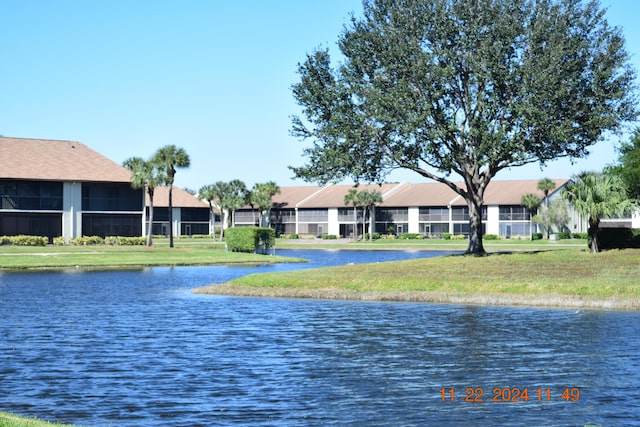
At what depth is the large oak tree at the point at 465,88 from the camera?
42.9m

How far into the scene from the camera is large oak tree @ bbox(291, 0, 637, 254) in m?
42.9

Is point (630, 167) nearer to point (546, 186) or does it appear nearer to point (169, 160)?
point (169, 160)

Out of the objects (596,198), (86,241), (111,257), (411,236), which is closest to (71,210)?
(86,241)

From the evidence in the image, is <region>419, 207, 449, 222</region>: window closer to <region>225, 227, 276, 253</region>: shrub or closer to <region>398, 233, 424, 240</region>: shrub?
<region>398, 233, 424, 240</region>: shrub

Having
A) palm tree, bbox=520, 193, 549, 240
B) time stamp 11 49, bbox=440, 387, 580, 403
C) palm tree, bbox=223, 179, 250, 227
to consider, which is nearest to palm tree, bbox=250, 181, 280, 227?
palm tree, bbox=223, 179, 250, 227

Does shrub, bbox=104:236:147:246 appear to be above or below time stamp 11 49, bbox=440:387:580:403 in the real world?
above

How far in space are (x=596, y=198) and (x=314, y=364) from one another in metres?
28.5

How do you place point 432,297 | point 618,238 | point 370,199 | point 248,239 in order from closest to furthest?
point 432,297 < point 618,238 < point 248,239 < point 370,199

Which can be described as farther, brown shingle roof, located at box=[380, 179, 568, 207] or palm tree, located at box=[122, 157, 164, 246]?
brown shingle roof, located at box=[380, 179, 568, 207]

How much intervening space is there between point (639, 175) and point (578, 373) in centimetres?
3262

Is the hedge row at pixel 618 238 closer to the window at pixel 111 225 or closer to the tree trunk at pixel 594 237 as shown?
the tree trunk at pixel 594 237

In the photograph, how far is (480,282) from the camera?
3581cm

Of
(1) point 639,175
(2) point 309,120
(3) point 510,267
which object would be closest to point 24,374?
(3) point 510,267

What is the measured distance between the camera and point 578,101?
44.7 meters
